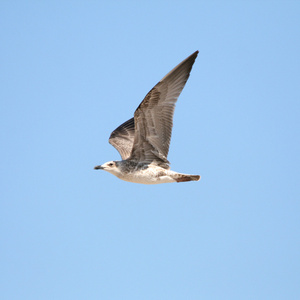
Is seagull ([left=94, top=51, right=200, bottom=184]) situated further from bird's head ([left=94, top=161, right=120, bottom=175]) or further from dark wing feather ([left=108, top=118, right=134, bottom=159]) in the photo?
dark wing feather ([left=108, top=118, right=134, bottom=159])

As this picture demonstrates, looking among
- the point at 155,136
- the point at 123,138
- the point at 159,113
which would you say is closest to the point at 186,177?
the point at 155,136

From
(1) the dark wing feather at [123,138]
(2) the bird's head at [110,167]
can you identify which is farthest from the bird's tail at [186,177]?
(1) the dark wing feather at [123,138]

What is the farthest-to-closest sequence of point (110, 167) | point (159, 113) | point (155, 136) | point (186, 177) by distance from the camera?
point (186, 177), point (110, 167), point (155, 136), point (159, 113)

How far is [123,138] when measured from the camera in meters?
18.9

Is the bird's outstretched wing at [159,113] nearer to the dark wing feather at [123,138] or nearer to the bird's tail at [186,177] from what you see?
the bird's tail at [186,177]

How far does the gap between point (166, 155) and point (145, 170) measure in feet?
Answer: 2.48

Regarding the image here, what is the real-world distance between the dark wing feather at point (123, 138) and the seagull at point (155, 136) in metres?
2.54

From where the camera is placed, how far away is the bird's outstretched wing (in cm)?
1412

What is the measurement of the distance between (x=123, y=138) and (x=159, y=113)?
477cm

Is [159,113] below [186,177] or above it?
above

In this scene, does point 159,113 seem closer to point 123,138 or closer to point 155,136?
point 155,136

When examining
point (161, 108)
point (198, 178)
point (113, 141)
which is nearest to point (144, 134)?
point (161, 108)

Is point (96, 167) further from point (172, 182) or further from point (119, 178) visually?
point (172, 182)

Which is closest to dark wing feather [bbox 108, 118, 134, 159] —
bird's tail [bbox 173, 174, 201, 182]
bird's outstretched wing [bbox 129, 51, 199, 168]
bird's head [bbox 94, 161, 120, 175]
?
bird's head [bbox 94, 161, 120, 175]
